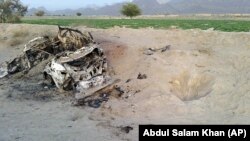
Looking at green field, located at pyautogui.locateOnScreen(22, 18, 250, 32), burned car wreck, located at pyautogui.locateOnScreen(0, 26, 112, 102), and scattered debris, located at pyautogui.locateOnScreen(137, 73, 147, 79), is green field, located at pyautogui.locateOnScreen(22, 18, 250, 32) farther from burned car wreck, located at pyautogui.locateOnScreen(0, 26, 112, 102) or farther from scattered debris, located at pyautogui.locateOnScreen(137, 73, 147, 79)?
scattered debris, located at pyautogui.locateOnScreen(137, 73, 147, 79)

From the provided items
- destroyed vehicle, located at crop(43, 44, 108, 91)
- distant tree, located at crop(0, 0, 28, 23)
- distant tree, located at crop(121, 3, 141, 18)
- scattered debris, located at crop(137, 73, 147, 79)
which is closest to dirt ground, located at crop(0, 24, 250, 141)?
scattered debris, located at crop(137, 73, 147, 79)

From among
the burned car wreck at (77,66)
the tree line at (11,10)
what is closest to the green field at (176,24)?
the tree line at (11,10)

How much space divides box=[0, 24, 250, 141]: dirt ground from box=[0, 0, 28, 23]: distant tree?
763 inches

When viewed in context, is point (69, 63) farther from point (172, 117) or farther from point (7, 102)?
point (172, 117)

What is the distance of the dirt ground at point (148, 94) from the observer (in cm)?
1170

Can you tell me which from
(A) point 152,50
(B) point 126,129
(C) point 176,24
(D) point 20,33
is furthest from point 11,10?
(B) point 126,129

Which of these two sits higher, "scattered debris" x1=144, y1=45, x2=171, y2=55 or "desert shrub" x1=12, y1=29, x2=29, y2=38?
"desert shrub" x1=12, y1=29, x2=29, y2=38

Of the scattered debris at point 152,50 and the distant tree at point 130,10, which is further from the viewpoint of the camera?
the distant tree at point 130,10

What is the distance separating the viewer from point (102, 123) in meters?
11.9

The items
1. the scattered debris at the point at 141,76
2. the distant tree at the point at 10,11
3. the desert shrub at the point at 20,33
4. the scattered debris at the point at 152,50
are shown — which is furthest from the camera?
the distant tree at the point at 10,11

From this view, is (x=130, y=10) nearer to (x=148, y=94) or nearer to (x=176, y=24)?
(x=176, y=24)

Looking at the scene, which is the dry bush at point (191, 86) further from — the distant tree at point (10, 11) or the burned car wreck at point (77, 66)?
the distant tree at point (10, 11)

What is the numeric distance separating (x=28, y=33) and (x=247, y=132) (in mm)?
16185

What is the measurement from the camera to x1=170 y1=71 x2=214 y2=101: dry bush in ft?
44.2
